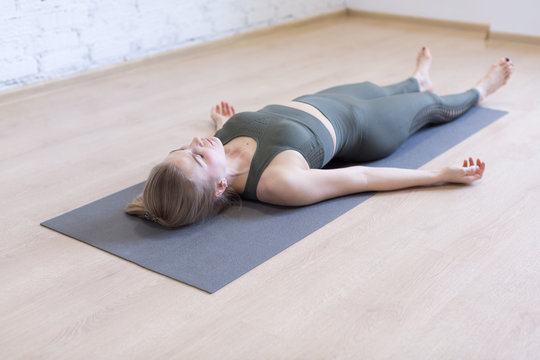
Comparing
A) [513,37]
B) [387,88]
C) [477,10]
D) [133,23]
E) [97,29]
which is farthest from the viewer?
[477,10]

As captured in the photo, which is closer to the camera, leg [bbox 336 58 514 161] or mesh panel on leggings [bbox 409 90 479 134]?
leg [bbox 336 58 514 161]

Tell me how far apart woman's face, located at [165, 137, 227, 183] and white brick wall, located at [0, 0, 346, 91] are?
6.16 feet

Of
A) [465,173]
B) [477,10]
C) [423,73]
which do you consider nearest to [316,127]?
[465,173]

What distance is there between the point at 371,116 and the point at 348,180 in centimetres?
40

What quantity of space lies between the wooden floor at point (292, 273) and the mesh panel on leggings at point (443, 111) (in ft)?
0.57

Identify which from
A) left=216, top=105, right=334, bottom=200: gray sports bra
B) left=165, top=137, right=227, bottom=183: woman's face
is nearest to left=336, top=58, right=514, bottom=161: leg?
left=216, top=105, right=334, bottom=200: gray sports bra

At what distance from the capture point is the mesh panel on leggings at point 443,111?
269 cm

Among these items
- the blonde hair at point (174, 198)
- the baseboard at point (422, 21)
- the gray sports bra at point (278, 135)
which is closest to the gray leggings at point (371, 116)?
the gray sports bra at point (278, 135)

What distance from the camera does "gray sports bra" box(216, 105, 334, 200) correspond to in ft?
7.15

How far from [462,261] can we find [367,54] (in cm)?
271

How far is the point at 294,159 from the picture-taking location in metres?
2.15

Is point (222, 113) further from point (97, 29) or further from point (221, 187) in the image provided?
point (97, 29)

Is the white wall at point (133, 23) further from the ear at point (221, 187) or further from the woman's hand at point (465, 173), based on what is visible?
the woman's hand at point (465, 173)

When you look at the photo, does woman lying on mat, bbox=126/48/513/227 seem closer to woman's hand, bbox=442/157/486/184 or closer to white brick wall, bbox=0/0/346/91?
woman's hand, bbox=442/157/486/184
